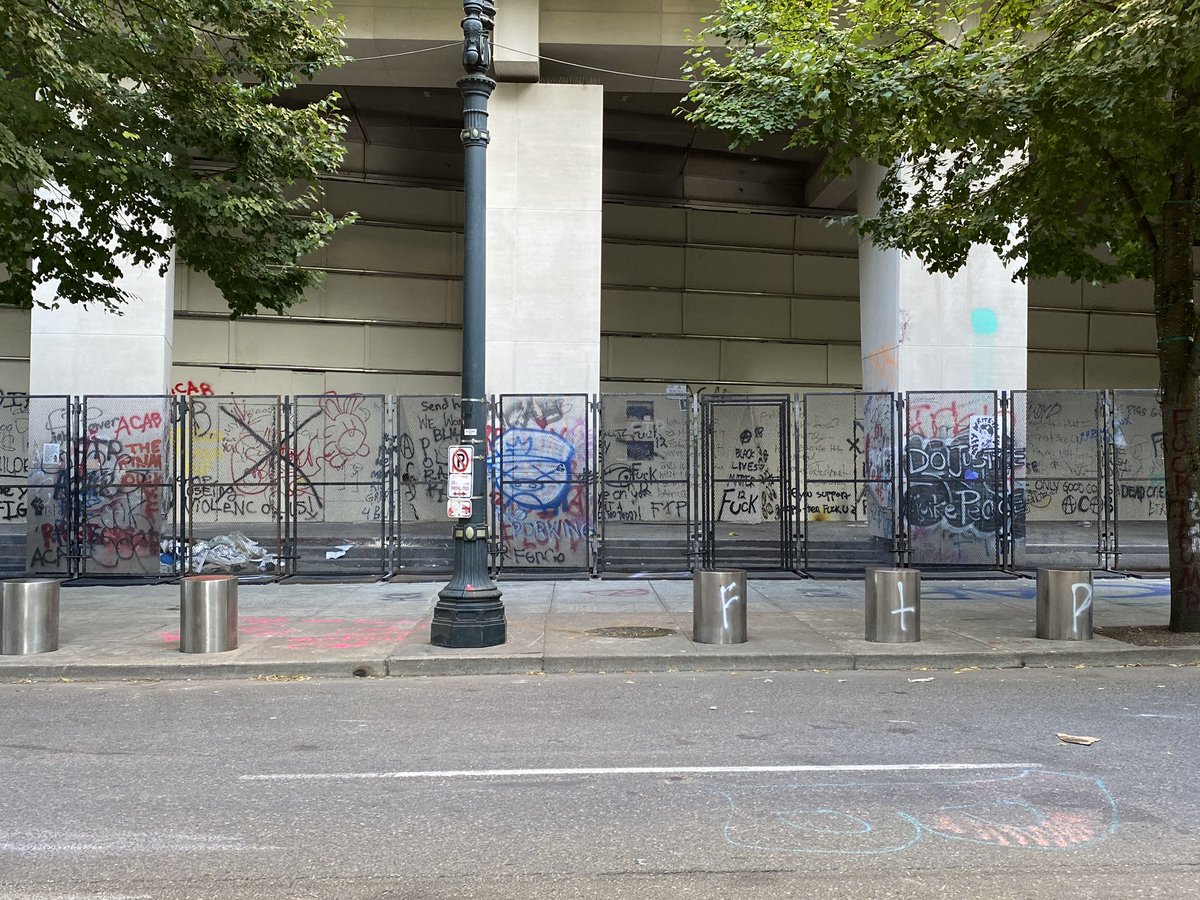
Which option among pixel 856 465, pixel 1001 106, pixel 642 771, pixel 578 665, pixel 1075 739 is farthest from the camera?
pixel 856 465

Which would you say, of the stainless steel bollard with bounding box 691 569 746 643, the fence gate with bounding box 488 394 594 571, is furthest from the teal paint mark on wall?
the stainless steel bollard with bounding box 691 569 746 643

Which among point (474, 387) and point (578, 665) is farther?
point (474, 387)

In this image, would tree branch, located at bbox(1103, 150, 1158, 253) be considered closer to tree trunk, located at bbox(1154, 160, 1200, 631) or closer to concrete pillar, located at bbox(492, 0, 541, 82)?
tree trunk, located at bbox(1154, 160, 1200, 631)

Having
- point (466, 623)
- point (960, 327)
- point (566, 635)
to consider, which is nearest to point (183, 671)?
point (466, 623)

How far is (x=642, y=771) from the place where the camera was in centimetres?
577

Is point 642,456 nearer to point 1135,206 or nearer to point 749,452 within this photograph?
point 749,452

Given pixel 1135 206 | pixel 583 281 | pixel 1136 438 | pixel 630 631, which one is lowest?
pixel 630 631

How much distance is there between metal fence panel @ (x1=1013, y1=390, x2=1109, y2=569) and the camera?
49.7 ft

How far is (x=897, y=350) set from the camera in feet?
55.8

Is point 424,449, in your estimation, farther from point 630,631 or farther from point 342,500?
point 630,631

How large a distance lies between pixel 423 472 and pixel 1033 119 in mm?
9702

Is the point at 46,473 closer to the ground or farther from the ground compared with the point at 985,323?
closer to the ground

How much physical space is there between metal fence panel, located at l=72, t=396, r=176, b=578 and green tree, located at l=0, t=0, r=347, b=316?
3.29 m

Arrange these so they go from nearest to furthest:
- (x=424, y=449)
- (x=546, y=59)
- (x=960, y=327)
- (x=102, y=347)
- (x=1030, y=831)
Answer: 1. (x=1030, y=831)
2. (x=424, y=449)
3. (x=102, y=347)
4. (x=960, y=327)
5. (x=546, y=59)
